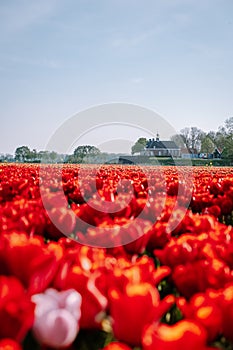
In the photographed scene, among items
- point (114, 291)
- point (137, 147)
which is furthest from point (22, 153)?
point (114, 291)

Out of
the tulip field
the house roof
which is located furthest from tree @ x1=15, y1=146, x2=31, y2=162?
the tulip field

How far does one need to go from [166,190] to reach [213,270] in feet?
12.7

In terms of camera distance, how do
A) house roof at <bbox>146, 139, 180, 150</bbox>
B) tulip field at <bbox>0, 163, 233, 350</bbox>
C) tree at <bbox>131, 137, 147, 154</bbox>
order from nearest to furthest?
tulip field at <bbox>0, 163, 233, 350</bbox> < tree at <bbox>131, 137, 147, 154</bbox> < house roof at <bbox>146, 139, 180, 150</bbox>

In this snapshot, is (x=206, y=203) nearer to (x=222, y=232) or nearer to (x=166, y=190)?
(x=166, y=190)

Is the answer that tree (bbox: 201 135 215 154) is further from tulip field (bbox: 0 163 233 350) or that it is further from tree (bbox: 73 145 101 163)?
tulip field (bbox: 0 163 233 350)

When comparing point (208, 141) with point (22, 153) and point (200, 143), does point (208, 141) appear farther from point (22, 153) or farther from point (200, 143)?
point (22, 153)

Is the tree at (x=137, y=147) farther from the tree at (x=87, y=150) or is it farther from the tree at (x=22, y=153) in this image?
the tree at (x=22, y=153)

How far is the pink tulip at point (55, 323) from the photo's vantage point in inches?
48.5

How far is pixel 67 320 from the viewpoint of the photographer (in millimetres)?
1235

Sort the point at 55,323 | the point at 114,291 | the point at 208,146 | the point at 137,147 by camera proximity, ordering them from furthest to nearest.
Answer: the point at 208,146, the point at 137,147, the point at 114,291, the point at 55,323

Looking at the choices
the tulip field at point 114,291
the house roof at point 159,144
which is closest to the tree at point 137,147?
the tulip field at point 114,291

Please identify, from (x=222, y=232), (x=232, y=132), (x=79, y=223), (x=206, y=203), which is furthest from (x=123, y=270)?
(x=232, y=132)

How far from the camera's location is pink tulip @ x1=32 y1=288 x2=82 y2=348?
1231mm

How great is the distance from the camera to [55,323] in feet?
4.04
